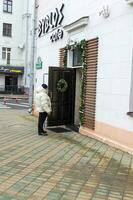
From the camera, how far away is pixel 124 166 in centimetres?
851

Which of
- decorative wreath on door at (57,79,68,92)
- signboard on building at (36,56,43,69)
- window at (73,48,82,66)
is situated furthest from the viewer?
signboard on building at (36,56,43,69)

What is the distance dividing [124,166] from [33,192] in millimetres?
2722

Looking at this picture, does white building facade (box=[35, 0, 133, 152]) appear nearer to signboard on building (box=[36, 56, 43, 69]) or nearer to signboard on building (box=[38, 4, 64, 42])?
signboard on building (box=[38, 4, 64, 42])

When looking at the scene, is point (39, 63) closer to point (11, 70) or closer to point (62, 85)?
point (62, 85)

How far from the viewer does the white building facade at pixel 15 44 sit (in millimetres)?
51031

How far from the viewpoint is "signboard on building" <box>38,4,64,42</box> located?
15.8 meters

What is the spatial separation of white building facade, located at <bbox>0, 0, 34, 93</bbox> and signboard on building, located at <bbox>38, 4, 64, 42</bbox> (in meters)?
32.2

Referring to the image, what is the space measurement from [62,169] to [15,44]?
45.5m

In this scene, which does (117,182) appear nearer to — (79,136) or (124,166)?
(124,166)

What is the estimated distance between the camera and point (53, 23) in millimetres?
16828

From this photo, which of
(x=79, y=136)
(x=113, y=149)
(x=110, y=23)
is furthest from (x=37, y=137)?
(x=110, y=23)

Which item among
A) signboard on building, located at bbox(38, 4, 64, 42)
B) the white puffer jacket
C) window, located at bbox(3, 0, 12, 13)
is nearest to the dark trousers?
the white puffer jacket

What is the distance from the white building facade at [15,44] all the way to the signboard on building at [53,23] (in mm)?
32245

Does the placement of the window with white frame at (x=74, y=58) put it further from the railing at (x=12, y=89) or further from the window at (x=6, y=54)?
the window at (x=6, y=54)
